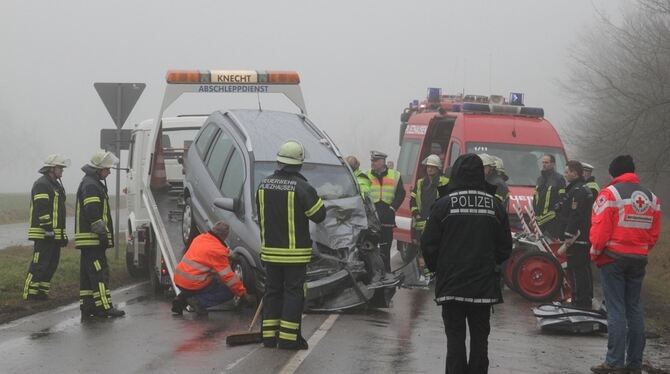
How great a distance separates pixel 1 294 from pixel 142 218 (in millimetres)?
3052

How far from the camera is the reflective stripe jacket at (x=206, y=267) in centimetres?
1093

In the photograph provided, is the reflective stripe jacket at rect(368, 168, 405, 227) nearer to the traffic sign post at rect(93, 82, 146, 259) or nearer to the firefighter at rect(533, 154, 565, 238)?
the firefighter at rect(533, 154, 565, 238)

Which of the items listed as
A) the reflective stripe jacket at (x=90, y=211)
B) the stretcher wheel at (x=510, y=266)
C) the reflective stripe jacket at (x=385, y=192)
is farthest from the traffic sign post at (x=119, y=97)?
the stretcher wheel at (x=510, y=266)

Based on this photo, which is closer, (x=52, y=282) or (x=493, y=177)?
(x=52, y=282)

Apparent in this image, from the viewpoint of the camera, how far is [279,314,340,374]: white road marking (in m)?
7.98

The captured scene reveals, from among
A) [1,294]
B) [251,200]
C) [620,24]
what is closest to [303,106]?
[251,200]

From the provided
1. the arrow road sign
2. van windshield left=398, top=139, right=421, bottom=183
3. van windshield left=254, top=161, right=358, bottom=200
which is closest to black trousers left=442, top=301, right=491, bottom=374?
van windshield left=254, top=161, right=358, bottom=200

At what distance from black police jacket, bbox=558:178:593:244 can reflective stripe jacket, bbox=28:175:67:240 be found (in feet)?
19.7

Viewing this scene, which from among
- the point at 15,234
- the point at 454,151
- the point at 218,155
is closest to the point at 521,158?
the point at 454,151

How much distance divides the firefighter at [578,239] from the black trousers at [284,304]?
14.5 ft

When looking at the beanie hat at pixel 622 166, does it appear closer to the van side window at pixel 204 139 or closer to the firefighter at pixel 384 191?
the van side window at pixel 204 139

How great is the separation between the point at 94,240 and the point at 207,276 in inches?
50.5

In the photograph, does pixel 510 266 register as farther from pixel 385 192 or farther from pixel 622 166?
pixel 622 166

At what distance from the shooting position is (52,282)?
14.0 meters
